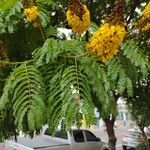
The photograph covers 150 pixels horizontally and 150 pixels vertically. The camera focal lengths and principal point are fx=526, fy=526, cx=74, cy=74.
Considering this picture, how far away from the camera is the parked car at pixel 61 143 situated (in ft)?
59.6

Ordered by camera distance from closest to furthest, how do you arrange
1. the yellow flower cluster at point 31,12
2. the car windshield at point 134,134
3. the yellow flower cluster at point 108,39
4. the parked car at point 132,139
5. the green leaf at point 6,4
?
1. the yellow flower cluster at point 108,39
2. the yellow flower cluster at point 31,12
3. the green leaf at point 6,4
4. the car windshield at point 134,134
5. the parked car at point 132,139

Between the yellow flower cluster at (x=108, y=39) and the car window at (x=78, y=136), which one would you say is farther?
the car window at (x=78, y=136)

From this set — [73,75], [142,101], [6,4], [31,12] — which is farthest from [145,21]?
[142,101]

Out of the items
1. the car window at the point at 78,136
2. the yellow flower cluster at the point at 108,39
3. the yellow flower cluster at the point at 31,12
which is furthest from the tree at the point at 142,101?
the yellow flower cluster at the point at 108,39

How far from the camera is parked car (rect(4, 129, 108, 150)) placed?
18.2 meters

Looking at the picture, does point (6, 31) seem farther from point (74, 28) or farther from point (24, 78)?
point (74, 28)

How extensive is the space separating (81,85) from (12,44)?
142 centimetres

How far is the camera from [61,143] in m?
19.0

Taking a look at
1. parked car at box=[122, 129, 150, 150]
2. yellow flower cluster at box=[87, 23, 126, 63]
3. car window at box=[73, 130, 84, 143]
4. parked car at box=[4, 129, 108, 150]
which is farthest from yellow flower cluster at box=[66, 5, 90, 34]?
parked car at box=[122, 129, 150, 150]

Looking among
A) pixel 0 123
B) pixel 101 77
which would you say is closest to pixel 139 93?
pixel 0 123

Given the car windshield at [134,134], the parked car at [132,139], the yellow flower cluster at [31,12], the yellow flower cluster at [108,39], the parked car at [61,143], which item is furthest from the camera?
the parked car at [132,139]

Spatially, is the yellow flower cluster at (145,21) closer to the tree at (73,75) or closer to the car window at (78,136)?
the tree at (73,75)

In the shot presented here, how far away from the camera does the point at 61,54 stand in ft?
11.0

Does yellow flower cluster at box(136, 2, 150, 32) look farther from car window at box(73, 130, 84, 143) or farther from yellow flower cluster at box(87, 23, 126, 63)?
car window at box(73, 130, 84, 143)
